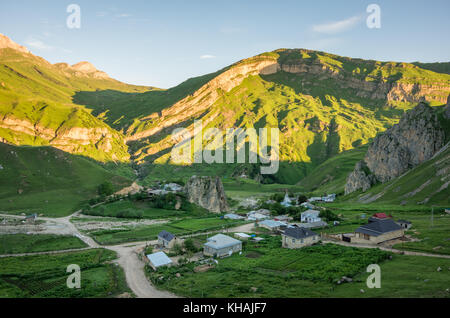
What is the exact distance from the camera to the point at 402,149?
11975cm

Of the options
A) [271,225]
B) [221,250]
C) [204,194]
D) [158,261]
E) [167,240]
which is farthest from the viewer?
[204,194]

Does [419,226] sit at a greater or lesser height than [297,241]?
greater

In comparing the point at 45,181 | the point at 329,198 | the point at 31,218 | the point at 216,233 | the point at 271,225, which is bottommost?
the point at 329,198

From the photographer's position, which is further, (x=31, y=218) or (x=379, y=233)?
(x=31, y=218)

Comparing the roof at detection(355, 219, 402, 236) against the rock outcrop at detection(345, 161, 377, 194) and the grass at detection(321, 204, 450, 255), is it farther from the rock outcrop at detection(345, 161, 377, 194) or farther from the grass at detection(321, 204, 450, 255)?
the rock outcrop at detection(345, 161, 377, 194)

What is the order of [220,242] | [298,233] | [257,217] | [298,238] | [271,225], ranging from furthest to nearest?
1. [257,217]
2. [271,225]
3. [220,242]
4. [298,233]
5. [298,238]

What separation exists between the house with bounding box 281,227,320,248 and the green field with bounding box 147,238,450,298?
103 inches

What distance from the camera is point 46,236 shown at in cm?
6234

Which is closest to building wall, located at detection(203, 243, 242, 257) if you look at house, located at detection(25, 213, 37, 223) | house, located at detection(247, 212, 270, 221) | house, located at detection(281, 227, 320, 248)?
house, located at detection(281, 227, 320, 248)

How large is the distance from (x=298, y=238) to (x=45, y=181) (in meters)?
102

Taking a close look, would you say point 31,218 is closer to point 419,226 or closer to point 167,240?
point 167,240

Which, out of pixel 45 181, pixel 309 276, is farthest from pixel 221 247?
pixel 45 181

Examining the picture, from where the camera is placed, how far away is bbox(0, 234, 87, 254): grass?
5444 cm
